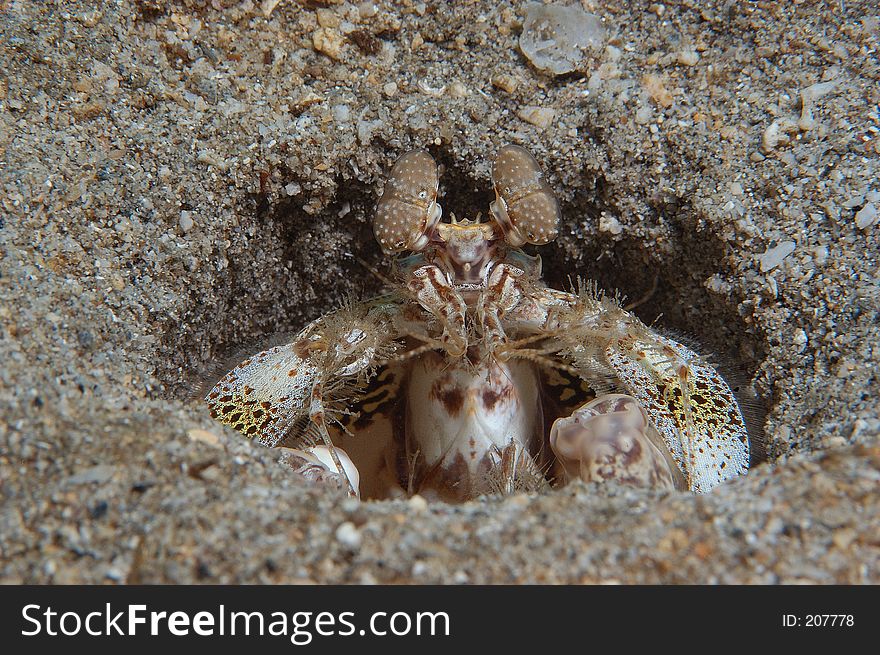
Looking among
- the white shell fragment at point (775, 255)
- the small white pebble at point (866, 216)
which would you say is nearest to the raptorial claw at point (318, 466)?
the white shell fragment at point (775, 255)

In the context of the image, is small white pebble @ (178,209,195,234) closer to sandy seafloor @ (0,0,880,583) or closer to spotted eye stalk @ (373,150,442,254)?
sandy seafloor @ (0,0,880,583)

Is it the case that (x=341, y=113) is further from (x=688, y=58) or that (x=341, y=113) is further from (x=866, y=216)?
(x=866, y=216)

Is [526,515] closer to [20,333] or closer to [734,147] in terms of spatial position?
[20,333]

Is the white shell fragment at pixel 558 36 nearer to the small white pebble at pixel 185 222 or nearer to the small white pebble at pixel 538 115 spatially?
the small white pebble at pixel 538 115

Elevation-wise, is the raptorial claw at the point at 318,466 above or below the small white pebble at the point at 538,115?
below

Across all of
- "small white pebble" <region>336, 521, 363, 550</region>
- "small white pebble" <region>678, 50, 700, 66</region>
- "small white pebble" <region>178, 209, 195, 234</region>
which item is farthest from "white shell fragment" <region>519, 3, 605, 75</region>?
"small white pebble" <region>336, 521, 363, 550</region>

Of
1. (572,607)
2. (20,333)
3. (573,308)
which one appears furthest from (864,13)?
(20,333)

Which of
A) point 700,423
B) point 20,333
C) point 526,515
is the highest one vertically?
point 20,333
